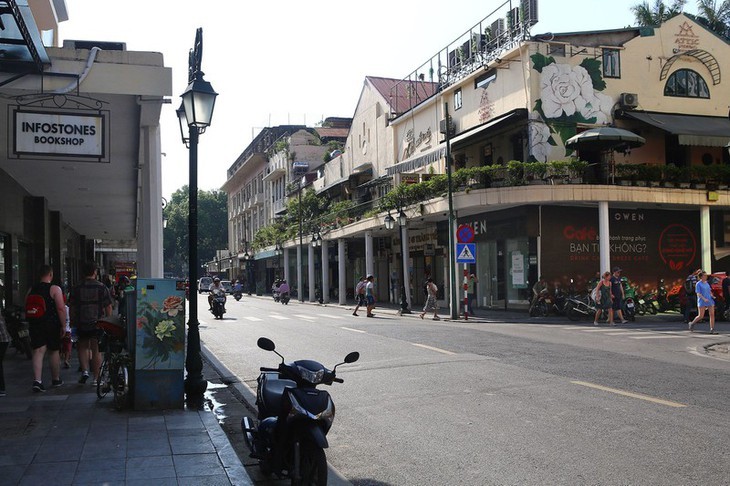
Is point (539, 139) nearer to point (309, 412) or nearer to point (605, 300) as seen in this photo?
point (605, 300)

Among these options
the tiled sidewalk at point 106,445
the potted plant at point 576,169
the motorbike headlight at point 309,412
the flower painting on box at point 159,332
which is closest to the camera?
the motorbike headlight at point 309,412

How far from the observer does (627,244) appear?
27.8m

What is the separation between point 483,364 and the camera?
39.9 feet

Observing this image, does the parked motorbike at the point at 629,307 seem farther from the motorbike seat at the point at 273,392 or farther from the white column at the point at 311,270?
the white column at the point at 311,270

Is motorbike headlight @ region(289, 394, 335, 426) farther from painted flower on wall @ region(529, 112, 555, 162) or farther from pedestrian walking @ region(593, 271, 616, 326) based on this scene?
painted flower on wall @ region(529, 112, 555, 162)

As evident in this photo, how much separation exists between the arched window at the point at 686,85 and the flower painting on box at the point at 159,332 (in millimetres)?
25901

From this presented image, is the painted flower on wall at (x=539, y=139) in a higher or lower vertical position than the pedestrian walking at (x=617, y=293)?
higher

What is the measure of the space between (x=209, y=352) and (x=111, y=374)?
22.8 ft

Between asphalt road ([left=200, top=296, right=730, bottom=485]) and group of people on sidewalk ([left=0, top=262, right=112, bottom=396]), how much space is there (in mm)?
2546

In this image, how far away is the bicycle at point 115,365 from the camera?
329 inches

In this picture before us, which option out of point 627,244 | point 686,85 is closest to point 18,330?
point 627,244

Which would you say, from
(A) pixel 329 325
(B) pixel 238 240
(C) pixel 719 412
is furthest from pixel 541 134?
(B) pixel 238 240

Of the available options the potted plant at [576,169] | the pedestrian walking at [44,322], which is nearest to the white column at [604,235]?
the potted plant at [576,169]

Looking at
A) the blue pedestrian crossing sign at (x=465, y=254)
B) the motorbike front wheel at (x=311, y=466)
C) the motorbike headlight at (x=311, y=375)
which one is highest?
the blue pedestrian crossing sign at (x=465, y=254)
